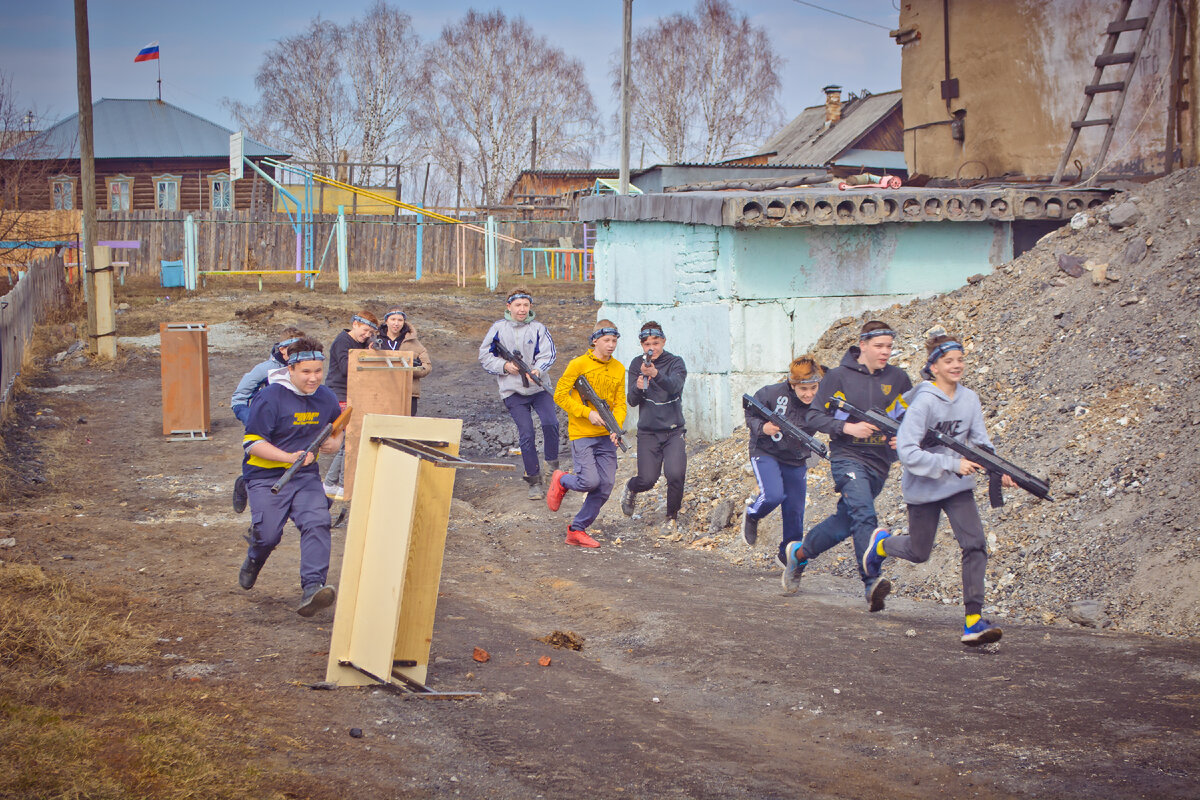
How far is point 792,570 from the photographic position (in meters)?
7.82

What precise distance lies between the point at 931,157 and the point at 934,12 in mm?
2187

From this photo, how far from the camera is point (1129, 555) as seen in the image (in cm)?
725

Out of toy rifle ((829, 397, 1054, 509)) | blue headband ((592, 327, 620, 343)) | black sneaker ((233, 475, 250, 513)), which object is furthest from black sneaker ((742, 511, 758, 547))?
black sneaker ((233, 475, 250, 513))

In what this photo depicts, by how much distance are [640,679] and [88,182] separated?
16385mm

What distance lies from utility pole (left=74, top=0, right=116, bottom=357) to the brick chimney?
30.7 meters

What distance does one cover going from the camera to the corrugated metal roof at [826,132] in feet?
130

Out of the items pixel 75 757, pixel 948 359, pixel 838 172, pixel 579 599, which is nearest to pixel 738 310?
pixel 579 599

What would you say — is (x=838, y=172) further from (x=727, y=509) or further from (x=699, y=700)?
(x=699, y=700)

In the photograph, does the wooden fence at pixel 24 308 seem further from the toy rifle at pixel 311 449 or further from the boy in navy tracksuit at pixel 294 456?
the toy rifle at pixel 311 449

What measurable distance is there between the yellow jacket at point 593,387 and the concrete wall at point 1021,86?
25.4 feet

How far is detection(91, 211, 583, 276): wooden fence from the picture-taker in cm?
3366

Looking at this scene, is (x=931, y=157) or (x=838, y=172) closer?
(x=931, y=157)

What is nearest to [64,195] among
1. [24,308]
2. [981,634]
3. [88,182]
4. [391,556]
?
[88,182]

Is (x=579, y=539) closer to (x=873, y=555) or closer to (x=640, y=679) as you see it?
(x=873, y=555)
